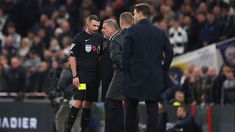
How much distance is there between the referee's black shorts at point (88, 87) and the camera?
1573 cm

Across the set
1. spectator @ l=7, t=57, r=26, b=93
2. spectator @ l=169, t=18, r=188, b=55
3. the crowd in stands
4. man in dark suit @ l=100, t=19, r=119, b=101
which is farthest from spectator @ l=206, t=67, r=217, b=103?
man in dark suit @ l=100, t=19, r=119, b=101

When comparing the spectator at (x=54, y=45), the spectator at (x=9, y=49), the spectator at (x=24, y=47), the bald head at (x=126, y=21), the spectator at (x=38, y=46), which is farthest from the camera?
the spectator at (x=24, y=47)

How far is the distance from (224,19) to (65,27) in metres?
4.72

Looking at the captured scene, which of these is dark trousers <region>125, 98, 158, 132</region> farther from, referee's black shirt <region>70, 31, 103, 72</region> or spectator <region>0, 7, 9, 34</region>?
spectator <region>0, 7, 9, 34</region>

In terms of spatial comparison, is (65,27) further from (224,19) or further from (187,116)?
(187,116)

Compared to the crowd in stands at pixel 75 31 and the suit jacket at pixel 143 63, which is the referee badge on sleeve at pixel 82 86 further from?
the crowd in stands at pixel 75 31

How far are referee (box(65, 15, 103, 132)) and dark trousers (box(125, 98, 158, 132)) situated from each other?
2.51m

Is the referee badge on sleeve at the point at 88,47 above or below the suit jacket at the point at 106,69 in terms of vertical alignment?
above

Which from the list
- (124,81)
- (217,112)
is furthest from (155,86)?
(217,112)

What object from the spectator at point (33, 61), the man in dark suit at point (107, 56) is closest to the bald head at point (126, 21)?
the man in dark suit at point (107, 56)

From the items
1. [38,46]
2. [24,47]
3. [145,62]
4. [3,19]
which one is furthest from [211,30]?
[145,62]

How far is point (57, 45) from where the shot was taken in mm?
24844

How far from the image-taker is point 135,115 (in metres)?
13.4

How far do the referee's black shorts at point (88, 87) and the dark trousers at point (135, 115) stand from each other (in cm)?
252
